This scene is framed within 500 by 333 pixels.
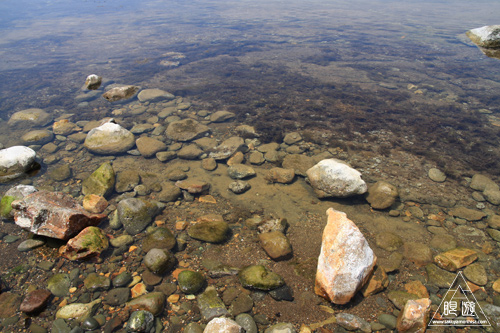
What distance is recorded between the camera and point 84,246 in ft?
13.1

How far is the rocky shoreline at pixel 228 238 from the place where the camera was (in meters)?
3.33

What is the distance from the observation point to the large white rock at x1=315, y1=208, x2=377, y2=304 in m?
3.29

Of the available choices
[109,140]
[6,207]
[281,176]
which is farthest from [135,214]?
[109,140]

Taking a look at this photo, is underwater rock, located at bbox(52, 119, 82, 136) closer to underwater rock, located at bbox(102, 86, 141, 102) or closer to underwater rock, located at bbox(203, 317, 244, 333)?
underwater rock, located at bbox(102, 86, 141, 102)

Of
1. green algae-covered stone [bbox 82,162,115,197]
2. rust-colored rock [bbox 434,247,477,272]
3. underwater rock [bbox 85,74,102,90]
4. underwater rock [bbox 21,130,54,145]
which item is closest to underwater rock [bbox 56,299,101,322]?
green algae-covered stone [bbox 82,162,115,197]

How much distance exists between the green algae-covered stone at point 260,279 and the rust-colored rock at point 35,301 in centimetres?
269

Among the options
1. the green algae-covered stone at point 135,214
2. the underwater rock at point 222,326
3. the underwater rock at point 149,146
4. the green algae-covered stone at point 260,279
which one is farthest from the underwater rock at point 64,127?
the underwater rock at point 222,326

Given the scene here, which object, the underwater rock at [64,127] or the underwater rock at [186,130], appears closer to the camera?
the underwater rock at [186,130]

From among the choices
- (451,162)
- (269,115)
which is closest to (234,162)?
(269,115)

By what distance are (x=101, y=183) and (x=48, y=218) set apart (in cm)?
147

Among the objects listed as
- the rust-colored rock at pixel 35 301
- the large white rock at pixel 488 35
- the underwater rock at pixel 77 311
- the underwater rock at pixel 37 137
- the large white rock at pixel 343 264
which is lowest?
the underwater rock at pixel 37 137

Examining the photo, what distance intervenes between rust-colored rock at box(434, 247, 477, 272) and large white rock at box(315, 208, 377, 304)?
4.49ft

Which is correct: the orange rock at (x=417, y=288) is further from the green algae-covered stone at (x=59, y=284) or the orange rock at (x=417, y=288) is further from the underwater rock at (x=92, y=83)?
the underwater rock at (x=92, y=83)

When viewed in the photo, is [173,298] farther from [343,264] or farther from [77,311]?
[343,264]
